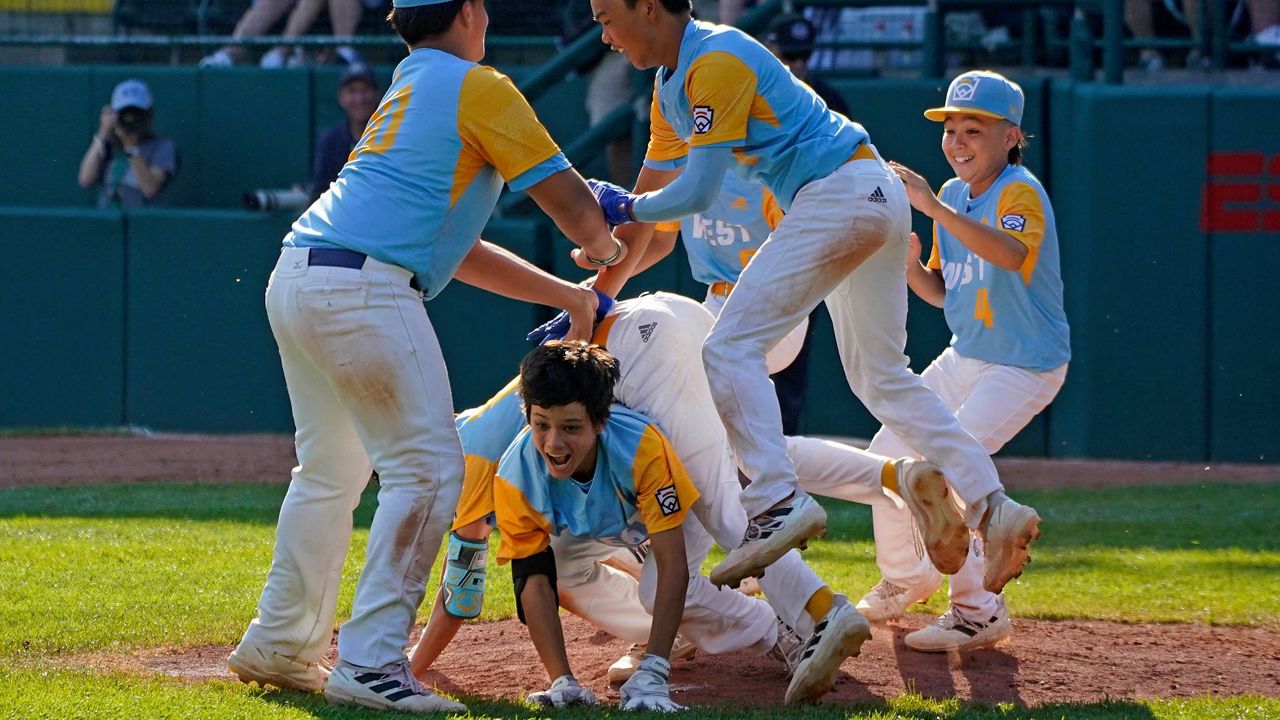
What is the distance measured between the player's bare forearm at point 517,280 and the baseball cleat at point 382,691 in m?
1.24

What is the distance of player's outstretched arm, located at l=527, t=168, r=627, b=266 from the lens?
4.56m

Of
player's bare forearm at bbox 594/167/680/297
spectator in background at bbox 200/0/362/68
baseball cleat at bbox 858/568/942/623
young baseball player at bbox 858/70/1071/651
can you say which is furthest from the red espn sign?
spectator in background at bbox 200/0/362/68

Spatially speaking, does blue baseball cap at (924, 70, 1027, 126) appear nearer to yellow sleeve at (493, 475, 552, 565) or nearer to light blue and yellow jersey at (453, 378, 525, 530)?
light blue and yellow jersey at (453, 378, 525, 530)

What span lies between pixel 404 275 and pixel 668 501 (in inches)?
40.0

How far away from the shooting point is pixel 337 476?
477 centimetres

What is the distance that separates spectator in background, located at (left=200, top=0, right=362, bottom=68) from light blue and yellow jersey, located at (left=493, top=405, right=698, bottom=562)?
822 centimetres

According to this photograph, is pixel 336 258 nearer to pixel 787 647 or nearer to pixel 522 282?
pixel 522 282

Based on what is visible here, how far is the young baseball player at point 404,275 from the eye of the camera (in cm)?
445

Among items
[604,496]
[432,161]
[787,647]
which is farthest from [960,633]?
[432,161]

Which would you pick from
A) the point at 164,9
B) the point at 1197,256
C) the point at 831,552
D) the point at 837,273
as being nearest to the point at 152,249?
the point at 164,9

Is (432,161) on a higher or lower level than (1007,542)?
higher

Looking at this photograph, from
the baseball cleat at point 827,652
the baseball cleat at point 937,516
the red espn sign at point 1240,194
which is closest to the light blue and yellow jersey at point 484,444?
the baseball cleat at point 827,652

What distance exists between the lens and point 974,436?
5.84 metres

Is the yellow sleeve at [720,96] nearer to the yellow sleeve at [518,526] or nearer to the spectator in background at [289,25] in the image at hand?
the yellow sleeve at [518,526]
